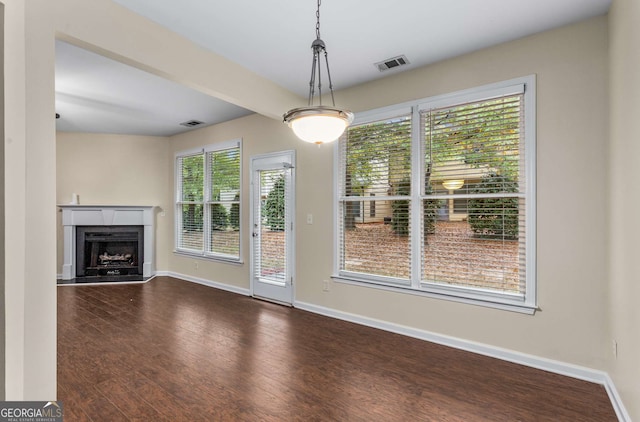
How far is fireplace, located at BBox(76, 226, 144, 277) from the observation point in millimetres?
6055

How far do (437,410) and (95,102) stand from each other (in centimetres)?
520

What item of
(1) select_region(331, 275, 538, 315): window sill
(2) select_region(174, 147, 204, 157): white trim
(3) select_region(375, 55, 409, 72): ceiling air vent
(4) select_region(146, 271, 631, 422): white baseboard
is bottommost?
(4) select_region(146, 271, 631, 422): white baseboard

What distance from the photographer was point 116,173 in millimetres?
6309

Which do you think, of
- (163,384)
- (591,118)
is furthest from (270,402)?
(591,118)

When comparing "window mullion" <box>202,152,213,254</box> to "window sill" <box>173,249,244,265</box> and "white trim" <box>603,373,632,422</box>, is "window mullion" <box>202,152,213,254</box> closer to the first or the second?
"window sill" <box>173,249,244,265</box>

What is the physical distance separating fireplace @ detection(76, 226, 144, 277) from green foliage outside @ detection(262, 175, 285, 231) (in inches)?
122

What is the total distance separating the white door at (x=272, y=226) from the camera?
14.7ft

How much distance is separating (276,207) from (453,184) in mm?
2471

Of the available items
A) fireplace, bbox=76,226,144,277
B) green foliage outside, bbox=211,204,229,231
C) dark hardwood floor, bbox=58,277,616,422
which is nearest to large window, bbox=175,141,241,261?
green foliage outside, bbox=211,204,229,231

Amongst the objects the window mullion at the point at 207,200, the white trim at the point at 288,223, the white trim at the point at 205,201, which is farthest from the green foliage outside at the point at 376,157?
the window mullion at the point at 207,200

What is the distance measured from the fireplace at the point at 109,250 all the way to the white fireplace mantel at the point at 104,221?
87 mm

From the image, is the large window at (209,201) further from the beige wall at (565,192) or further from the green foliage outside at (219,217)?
the beige wall at (565,192)

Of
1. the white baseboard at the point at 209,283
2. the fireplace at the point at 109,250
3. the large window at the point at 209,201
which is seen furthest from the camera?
the fireplace at the point at 109,250

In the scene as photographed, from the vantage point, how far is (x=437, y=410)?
2.14m
